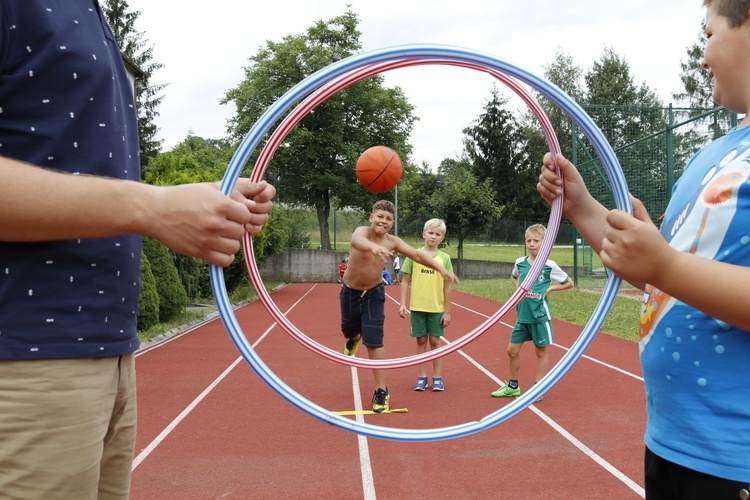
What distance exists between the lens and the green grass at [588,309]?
12.4 meters

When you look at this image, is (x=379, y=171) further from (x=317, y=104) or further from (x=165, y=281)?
(x=165, y=281)

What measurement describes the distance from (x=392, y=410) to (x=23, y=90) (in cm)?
586

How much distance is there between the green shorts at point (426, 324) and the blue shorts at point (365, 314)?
106 centimetres

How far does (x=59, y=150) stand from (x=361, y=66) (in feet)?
3.17

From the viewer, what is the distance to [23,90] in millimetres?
1412

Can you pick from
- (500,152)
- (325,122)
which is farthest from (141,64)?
(500,152)

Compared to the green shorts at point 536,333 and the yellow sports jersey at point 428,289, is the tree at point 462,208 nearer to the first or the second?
the yellow sports jersey at point 428,289

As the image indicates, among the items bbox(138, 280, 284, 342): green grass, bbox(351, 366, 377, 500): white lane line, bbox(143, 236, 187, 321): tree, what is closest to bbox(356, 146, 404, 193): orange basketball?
bbox(351, 366, 377, 500): white lane line

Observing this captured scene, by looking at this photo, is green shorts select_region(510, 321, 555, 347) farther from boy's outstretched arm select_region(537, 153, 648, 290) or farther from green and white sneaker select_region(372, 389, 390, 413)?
boy's outstretched arm select_region(537, 153, 648, 290)

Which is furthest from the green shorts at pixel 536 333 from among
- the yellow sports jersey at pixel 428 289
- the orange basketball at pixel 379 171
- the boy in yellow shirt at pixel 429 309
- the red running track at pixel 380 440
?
the orange basketball at pixel 379 171

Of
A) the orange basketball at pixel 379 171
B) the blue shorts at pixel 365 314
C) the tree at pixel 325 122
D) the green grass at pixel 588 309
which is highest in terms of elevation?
the tree at pixel 325 122

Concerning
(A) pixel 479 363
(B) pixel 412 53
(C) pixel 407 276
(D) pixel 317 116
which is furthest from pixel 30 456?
(D) pixel 317 116

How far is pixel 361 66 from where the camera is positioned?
2.07m

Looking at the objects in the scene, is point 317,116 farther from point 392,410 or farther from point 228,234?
point 228,234
